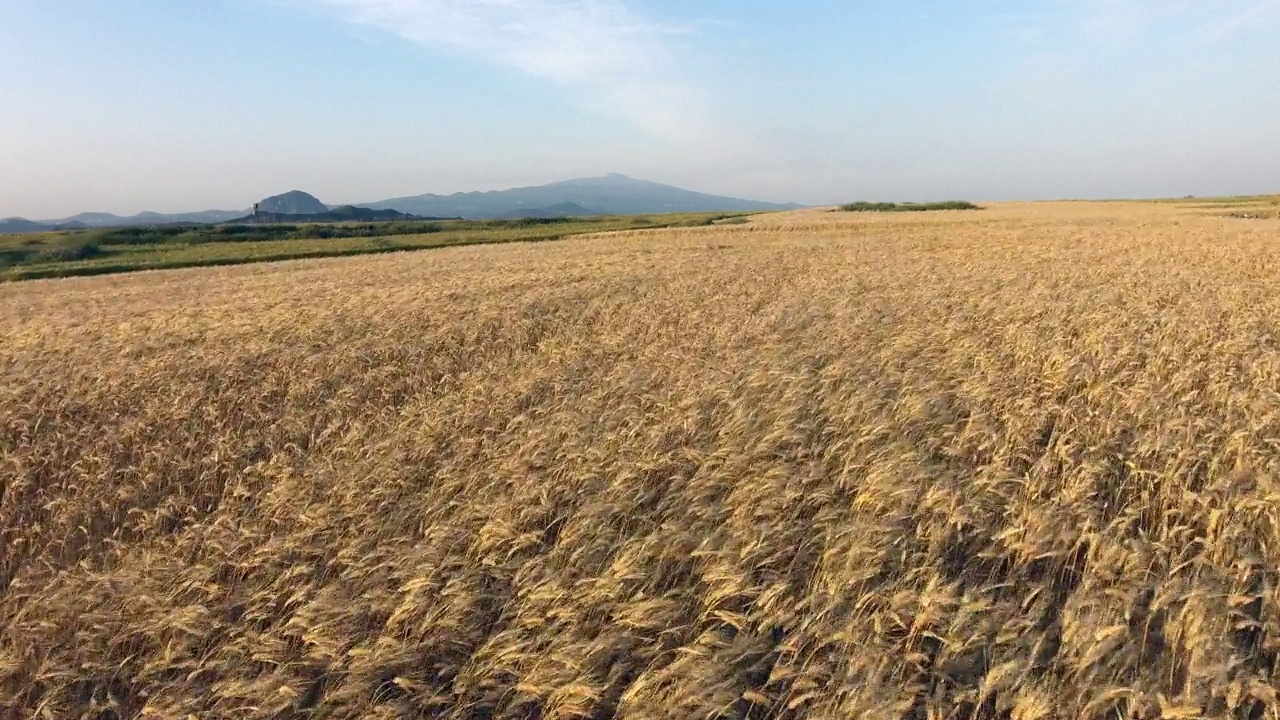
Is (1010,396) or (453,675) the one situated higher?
(1010,396)

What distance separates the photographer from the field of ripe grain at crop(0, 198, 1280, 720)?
3.29m

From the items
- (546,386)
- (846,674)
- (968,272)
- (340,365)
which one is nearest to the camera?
(846,674)

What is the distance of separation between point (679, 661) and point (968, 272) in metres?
15.8

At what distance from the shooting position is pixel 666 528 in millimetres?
4445

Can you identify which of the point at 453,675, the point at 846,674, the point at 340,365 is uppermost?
the point at 340,365

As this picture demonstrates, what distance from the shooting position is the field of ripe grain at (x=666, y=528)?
3285 millimetres

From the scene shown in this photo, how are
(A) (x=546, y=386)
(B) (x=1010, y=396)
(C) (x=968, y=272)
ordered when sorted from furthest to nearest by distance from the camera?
(C) (x=968, y=272) → (A) (x=546, y=386) → (B) (x=1010, y=396)

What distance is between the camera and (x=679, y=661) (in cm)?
329

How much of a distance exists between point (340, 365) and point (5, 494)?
3.80 m

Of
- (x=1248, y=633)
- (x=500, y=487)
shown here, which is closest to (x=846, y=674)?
(x=1248, y=633)

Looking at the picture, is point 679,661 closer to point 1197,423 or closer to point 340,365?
point 1197,423

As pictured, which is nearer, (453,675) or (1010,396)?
(453,675)

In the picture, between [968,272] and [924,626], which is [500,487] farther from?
[968,272]

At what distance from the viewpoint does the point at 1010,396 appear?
6.30 meters
